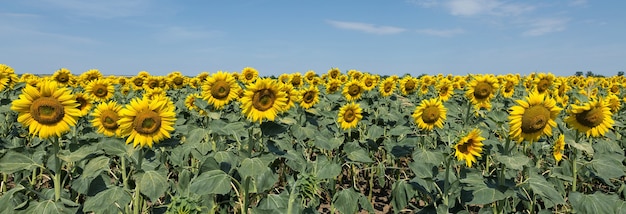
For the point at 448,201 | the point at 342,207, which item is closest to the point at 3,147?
the point at 342,207

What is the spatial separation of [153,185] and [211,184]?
42cm

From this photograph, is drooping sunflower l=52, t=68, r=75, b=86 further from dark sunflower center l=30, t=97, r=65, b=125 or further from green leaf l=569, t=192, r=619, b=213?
green leaf l=569, t=192, r=619, b=213

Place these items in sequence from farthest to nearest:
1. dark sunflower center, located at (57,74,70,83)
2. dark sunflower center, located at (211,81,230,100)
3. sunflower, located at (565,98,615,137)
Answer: dark sunflower center, located at (57,74,70,83)
dark sunflower center, located at (211,81,230,100)
sunflower, located at (565,98,615,137)

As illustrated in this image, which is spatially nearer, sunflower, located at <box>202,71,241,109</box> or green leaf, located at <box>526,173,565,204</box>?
green leaf, located at <box>526,173,565,204</box>

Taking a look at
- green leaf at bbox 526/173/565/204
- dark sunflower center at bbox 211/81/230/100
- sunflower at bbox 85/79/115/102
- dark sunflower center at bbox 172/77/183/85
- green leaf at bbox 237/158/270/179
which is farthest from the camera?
dark sunflower center at bbox 172/77/183/85

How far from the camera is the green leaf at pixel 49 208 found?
3096mm

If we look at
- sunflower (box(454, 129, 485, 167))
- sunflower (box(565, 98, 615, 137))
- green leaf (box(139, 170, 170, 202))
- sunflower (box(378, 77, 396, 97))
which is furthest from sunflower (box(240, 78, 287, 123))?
sunflower (box(378, 77, 396, 97))

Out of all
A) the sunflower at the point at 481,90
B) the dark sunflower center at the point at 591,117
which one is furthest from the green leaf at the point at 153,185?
the sunflower at the point at 481,90

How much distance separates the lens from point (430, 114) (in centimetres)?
523

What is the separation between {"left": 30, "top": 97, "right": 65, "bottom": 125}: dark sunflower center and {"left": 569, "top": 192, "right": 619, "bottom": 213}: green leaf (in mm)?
4489

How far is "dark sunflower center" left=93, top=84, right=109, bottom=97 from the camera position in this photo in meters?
7.15

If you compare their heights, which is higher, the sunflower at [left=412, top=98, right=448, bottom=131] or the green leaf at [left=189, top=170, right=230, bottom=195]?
the sunflower at [left=412, top=98, right=448, bottom=131]

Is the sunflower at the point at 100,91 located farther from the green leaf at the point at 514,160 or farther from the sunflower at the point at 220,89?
the green leaf at the point at 514,160

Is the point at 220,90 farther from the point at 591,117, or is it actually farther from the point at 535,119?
the point at 591,117
